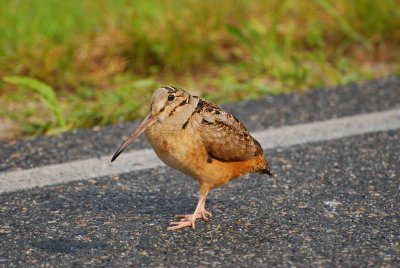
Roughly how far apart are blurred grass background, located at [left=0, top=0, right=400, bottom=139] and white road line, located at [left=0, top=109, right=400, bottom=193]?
82cm

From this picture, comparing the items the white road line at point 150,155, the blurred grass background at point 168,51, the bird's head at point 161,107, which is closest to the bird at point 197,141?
the bird's head at point 161,107

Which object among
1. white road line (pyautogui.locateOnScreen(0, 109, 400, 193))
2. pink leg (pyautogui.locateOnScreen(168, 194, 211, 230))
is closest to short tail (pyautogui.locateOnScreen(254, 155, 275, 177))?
pink leg (pyautogui.locateOnScreen(168, 194, 211, 230))

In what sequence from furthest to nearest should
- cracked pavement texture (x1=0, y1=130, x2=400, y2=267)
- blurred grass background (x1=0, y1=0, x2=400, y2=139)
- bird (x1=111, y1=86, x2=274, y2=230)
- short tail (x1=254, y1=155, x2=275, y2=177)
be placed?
blurred grass background (x1=0, y1=0, x2=400, y2=139) → short tail (x1=254, y1=155, x2=275, y2=177) → bird (x1=111, y1=86, x2=274, y2=230) → cracked pavement texture (x1=0, y1=130, x2=400, y2=267)

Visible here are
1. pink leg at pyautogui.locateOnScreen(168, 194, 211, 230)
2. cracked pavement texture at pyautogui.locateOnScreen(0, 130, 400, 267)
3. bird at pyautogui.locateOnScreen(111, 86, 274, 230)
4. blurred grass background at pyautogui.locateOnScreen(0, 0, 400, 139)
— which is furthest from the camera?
blurred grass background at pyautogui.locateOnScreen(0, 0, 400, 139)

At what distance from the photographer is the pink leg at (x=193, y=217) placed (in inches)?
168

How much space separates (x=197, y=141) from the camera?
13.8 feet

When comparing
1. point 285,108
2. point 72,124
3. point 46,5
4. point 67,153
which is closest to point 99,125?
point 72,124

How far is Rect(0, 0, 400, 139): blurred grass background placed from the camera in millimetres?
6504

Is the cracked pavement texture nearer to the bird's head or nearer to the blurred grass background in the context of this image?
the bird's head

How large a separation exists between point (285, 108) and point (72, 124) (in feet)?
4.82

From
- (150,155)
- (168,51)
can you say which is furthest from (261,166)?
(168,51)

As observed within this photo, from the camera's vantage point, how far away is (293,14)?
8.32m

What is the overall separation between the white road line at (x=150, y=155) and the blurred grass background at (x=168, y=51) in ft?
2.68

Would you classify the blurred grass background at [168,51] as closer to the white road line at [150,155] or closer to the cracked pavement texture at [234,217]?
the white road line at [150,155]
